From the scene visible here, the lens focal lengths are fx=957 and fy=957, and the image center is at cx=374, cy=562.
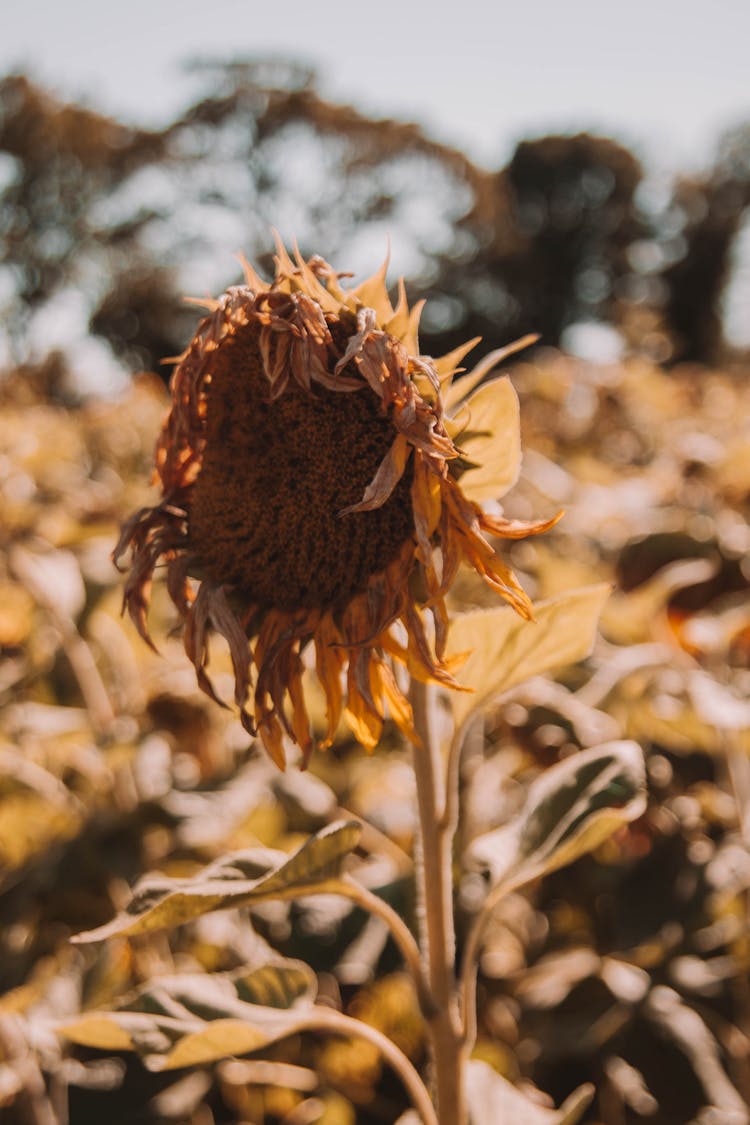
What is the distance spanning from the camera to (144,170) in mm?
24891

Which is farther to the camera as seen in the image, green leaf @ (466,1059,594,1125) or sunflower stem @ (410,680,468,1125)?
green leaf @ (466,1059,594,1125)

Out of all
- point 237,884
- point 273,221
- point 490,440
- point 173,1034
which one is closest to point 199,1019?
point 173,1034

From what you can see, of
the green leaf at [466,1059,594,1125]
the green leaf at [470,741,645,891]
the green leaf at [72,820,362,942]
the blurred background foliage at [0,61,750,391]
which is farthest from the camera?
the blurred background foliage at [0,61,750,391]

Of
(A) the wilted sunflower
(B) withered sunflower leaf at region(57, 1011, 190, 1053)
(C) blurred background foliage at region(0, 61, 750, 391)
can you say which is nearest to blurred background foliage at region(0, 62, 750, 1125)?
(B) withered sunflower leaf at region(57, 1011, 190, 1053)

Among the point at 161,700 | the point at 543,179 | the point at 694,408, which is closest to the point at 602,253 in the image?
the point at 543,179

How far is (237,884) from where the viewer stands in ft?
2.60

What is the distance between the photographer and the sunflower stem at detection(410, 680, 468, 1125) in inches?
34.1

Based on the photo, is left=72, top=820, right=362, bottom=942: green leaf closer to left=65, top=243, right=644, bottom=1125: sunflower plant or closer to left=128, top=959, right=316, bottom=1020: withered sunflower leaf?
left=65, top=243, right=644, bottom=1125: sunflower plant

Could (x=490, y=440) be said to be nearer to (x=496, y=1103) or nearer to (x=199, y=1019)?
(x=199, y=1019)

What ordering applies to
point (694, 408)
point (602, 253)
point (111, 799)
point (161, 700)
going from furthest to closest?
1. point (602, 253)
2. point (694, 408)
3. point (161, 700)
4. point (111, 799)

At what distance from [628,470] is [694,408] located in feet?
4.38

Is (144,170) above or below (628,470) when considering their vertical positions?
below

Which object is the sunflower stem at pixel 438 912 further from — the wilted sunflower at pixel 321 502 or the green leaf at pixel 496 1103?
the green leaf at pixel 496 1103

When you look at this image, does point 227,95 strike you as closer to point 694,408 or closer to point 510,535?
point 694,408
